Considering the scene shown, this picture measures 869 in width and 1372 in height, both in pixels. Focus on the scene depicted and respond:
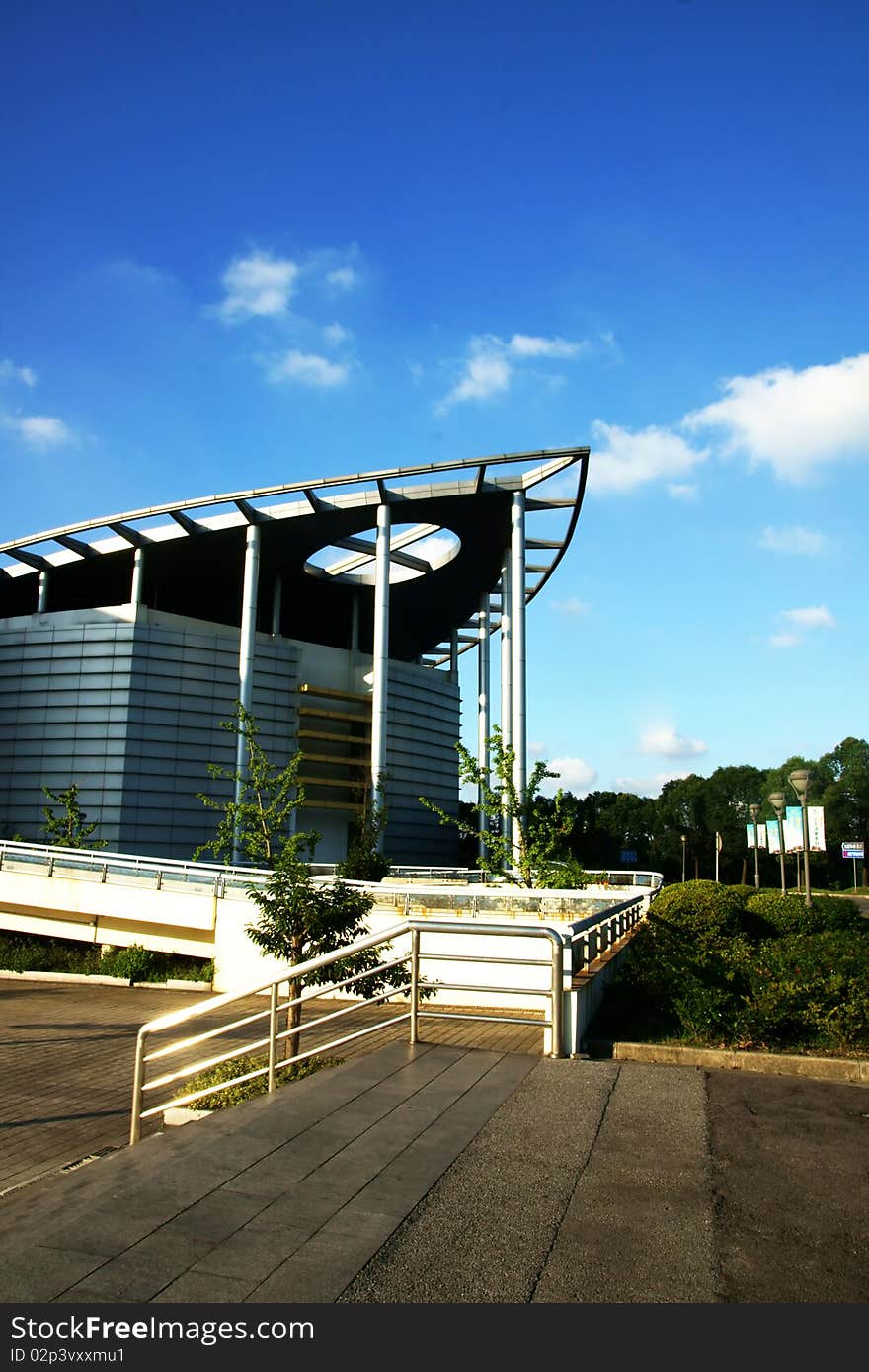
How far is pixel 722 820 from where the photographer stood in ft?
334

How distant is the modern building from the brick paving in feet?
81.5

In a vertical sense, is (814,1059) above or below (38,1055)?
above

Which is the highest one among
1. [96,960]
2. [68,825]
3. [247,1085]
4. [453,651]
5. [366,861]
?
[453,651]

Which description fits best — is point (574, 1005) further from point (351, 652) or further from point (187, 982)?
point (351, 652)

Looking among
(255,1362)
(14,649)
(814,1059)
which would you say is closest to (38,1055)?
(814,1059)

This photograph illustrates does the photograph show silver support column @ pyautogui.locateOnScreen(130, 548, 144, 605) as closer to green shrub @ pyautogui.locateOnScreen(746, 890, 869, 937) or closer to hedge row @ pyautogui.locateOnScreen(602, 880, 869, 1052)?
green shrub @ pyautogui.locateOnScreen(746, 890, 869, 937)

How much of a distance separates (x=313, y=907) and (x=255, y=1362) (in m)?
7.50

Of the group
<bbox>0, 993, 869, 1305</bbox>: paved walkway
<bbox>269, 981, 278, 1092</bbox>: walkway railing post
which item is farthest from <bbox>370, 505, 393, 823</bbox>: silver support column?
<bbox>0, 993, 869, 1305</bbox>: paved walkway

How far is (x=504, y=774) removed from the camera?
23031 millimetres

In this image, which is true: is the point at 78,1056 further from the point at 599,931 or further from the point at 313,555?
the point at 313,555

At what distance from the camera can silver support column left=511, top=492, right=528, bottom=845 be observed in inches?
1702

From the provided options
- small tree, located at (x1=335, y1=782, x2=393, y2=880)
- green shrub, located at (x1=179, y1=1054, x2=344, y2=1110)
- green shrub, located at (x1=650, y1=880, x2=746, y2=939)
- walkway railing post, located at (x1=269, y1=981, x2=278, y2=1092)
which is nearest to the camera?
walkway railing post, located at (x1=269, y1=981, x2=278, y2=1092)

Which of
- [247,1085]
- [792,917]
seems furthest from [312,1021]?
[792,917]

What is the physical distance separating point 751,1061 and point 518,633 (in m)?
38.0
